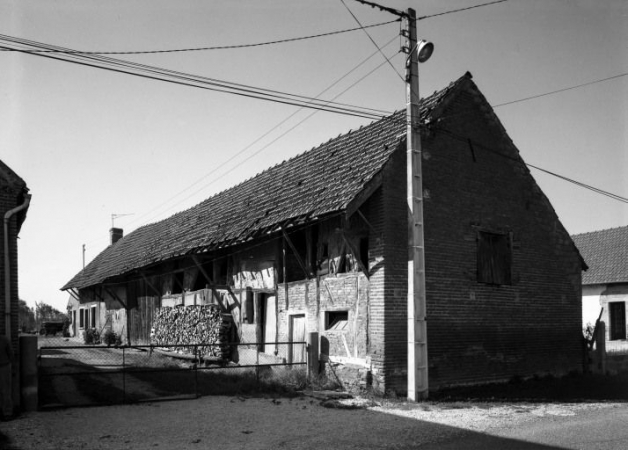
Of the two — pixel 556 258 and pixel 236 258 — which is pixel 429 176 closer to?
pixel 556 258

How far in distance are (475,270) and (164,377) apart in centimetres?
920

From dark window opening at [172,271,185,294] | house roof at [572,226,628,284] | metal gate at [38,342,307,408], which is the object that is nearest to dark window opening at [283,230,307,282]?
metal gate at [38,342,307,408]

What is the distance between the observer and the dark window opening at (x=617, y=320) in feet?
87.6

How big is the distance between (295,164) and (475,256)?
8282 millimetres

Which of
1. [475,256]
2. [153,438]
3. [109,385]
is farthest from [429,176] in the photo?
[109,385]

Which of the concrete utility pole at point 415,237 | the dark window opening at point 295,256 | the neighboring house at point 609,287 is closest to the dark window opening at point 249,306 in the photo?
the dark window opening at point 295,256

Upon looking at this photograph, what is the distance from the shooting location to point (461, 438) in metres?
8.65

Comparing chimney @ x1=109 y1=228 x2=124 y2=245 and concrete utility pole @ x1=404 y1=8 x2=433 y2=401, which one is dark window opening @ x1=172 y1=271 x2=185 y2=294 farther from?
chimney @ x1=109 y1=228 x2=124 y2=245

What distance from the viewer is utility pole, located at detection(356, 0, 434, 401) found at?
11875 millimetres

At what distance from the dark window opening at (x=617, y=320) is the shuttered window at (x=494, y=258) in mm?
14714

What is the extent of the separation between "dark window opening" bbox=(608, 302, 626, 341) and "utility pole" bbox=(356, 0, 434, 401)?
1887 cm

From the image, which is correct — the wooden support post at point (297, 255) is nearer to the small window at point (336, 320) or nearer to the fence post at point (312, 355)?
the small window at point (336, 320)

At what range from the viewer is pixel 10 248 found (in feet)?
36.8

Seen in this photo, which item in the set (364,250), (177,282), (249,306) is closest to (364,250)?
(364,250)
